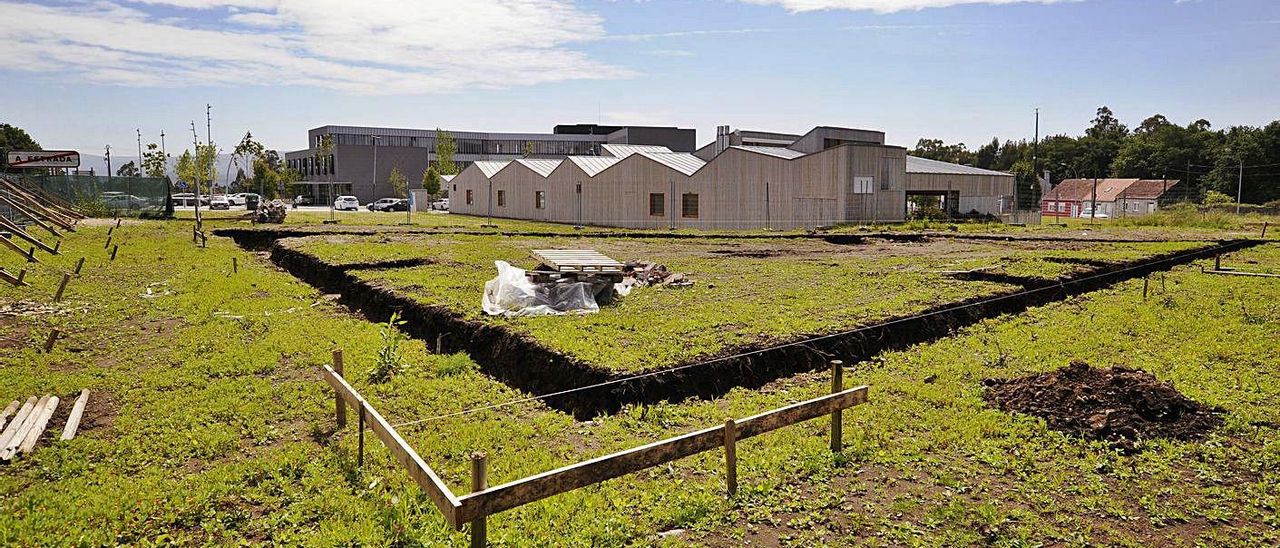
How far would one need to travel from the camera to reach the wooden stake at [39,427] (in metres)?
7.92

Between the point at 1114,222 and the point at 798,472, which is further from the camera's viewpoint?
the point at 1114,222

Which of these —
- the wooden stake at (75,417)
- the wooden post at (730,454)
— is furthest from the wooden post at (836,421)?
the wooden stake at (75,417)

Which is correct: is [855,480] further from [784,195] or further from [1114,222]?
[1114,222]

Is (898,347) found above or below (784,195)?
below

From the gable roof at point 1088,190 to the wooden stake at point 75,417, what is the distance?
9468cm

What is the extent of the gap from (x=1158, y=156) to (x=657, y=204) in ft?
267

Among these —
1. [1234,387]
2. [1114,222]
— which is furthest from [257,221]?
[1114,222]

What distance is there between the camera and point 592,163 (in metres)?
50.0

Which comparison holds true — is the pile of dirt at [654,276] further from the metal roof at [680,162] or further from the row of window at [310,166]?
the row of window at [310,166]

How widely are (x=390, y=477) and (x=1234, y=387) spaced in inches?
387

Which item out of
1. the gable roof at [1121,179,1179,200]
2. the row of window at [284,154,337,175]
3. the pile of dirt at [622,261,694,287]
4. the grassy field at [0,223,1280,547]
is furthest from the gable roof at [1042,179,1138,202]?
the grassy field at [0,223,1280,547]

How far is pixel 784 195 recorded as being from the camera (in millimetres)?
40531

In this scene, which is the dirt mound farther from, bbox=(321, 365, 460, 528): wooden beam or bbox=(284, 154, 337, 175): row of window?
bbox=(284, 154, 337, 175): row of window

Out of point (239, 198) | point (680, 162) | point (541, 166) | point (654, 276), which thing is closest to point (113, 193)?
point (541, 166)
